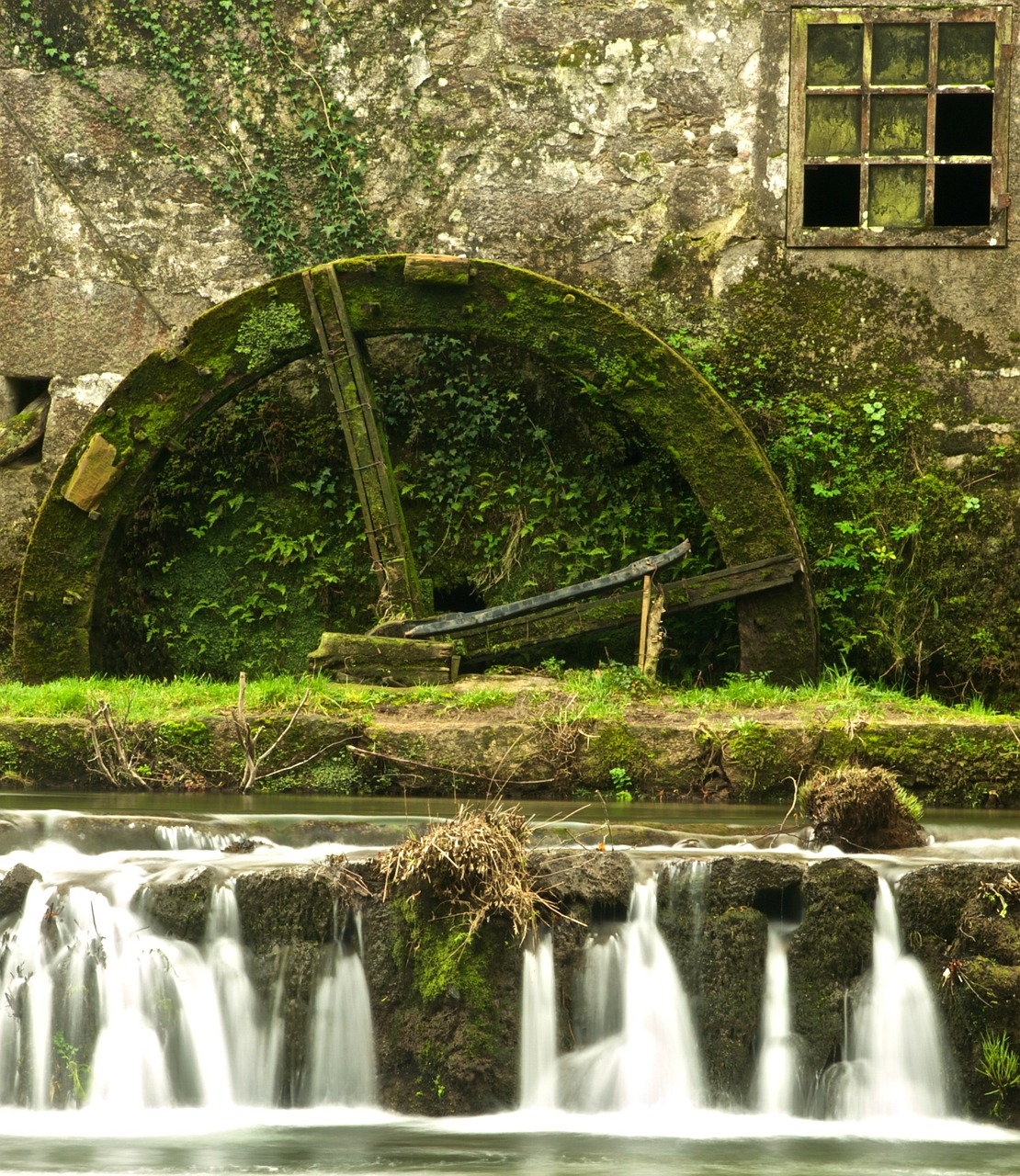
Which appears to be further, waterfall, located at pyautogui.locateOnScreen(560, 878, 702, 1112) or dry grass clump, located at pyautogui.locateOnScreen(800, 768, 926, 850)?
dry grass clump, located at pyautogui.locateOnScreen(800, 768, 926, 850)

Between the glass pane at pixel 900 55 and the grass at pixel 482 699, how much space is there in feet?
11.0

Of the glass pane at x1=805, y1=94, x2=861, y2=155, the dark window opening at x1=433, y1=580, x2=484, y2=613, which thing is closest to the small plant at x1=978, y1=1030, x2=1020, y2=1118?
the dark window opening at x1=433, y1=580, x2=484, y2=613

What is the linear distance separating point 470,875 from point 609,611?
128 inches

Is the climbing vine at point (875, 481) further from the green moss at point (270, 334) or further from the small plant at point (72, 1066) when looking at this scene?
the small plant at point (72, 1066)

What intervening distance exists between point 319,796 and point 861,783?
227 cm

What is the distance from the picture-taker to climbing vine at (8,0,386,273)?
26.2 feet

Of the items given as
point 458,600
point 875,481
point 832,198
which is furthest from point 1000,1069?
point 832,198

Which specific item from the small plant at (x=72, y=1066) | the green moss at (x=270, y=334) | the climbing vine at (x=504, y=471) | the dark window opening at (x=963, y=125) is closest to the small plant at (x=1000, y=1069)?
the small plant at (x=72, y=1066)

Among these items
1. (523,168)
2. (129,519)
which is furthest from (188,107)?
(129,519)

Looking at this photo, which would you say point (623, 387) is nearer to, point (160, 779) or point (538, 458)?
point (538, 458)

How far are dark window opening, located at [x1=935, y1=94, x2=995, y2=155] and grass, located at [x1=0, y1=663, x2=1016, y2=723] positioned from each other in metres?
3.42

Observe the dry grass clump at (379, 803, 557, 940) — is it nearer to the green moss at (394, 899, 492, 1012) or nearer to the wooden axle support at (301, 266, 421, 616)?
the green moss at (394, 899, 492, 1012)

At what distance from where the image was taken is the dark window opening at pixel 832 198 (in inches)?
313

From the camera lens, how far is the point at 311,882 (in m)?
4.00
